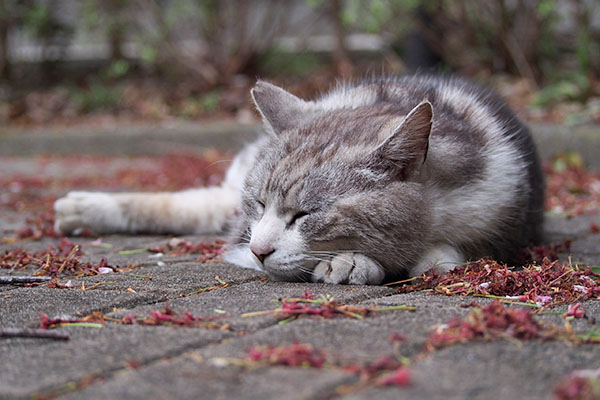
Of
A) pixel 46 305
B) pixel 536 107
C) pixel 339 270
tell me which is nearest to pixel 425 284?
pixel 339 270

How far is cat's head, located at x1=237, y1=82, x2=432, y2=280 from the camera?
8.24ft

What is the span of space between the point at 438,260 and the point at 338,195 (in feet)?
1.63

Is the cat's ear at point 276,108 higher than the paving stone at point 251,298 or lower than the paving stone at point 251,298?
higher

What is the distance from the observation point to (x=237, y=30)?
29.5 feet

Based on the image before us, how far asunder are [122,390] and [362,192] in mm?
1341

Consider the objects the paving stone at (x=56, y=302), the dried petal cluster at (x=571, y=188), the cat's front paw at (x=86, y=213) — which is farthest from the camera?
the dried petal cluster at (x=571, y=188)

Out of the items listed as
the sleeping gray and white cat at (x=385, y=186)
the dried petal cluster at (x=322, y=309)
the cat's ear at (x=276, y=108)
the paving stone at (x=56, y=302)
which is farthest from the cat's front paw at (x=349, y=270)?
the cat's ear at (x=276, y=108)

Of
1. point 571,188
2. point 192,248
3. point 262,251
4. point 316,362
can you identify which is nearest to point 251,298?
point 262,251

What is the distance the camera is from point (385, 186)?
8.45ft

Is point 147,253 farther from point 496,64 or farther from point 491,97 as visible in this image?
point 496,64

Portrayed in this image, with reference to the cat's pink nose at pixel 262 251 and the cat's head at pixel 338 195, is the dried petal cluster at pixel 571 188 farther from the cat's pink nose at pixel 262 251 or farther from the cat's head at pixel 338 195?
the cat's pink nose at pixel 262 251

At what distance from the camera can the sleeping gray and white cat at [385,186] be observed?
8.29ft

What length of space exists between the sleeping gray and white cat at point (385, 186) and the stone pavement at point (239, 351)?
171 millimetres

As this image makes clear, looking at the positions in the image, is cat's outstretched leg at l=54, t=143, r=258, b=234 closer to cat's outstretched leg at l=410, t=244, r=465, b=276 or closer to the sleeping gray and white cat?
the sleeping gray and white cat
